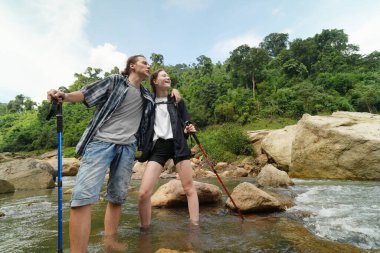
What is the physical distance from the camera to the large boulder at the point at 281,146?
15867mm

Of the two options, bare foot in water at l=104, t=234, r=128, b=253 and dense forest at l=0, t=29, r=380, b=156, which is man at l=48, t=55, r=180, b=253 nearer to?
bare foot in water at l=104, t=234, r=128, b=253

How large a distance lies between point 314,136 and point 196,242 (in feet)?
34.8

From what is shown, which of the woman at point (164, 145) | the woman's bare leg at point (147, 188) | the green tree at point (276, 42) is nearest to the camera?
the woman's bare leg at point (147, 188)

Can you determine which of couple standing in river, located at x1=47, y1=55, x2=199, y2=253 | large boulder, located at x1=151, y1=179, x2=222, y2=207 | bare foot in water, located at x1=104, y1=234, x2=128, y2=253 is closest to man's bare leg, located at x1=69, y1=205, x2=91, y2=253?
couple standing in river, located at x1=47, y1=55, x2=199, y2=253

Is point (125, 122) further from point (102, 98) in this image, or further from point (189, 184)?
point (189, 184)

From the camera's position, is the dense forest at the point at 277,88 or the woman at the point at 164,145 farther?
the dense forest at the point at 277,88

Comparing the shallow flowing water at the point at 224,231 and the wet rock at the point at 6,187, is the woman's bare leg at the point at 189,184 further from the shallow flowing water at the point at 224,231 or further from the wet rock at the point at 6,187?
the wet rock at the point at 6,187

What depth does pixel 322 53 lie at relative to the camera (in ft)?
155

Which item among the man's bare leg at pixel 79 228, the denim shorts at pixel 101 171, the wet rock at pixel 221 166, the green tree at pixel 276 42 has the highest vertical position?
the green tree at pixel 276 42

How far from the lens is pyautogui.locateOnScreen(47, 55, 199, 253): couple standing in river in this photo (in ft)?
9.21

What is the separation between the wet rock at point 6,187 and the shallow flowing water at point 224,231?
200 inches

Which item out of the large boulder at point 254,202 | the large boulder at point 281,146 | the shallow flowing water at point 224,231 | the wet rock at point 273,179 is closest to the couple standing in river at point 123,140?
the shallow flowing water at point 224,231

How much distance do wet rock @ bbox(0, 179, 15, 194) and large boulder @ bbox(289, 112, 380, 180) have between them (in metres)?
11.3

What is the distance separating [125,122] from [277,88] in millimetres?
40711
